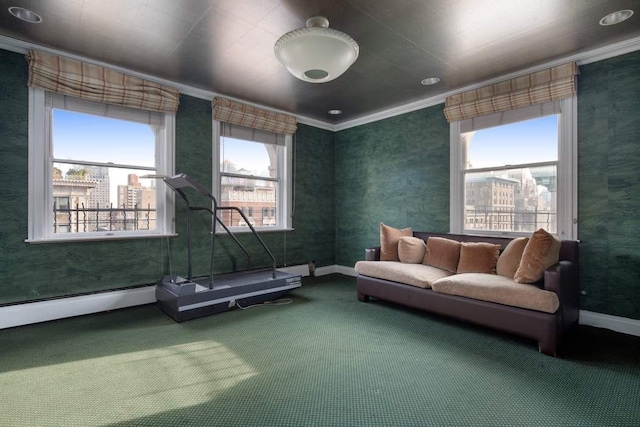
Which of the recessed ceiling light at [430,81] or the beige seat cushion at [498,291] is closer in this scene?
the beige seat cushion at [498,291]

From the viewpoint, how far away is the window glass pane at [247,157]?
14.7ft

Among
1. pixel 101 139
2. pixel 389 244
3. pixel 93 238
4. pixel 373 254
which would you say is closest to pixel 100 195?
pixel 93 238

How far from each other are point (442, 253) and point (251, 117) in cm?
322

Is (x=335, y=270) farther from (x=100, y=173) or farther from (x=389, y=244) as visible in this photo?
(x=100, y=173)

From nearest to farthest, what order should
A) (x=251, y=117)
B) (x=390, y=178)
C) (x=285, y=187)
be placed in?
1. (x=251, y=117)
2. (x=390, y=178)
3. (x=285, y=187)

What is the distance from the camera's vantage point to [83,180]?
3.42 m

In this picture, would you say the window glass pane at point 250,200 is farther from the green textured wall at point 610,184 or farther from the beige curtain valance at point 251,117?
the green textured wall at point 610,184

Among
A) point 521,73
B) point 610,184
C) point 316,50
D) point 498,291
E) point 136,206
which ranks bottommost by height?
point 498,291

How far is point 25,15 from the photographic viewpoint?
2.52 meters

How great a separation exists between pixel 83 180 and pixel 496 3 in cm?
427

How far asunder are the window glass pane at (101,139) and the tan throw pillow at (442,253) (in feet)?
11.9

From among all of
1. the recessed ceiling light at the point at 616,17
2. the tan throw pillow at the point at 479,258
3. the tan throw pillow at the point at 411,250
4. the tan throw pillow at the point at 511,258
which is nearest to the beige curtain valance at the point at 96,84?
the tan throw pillow at the point at 411,250

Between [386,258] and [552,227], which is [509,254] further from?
[386,258]

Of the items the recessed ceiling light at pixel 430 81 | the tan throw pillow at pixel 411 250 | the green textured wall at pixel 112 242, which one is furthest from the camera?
the tan throw pillow at pixel 411 250
